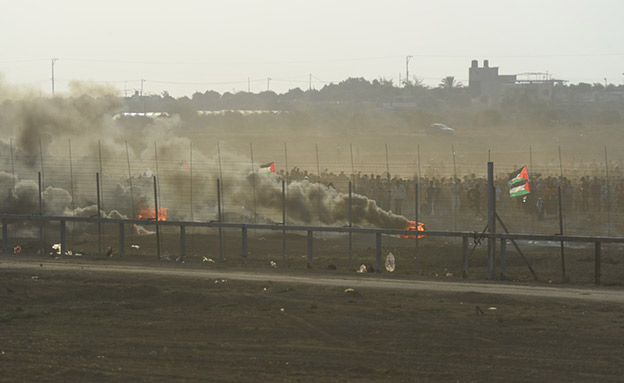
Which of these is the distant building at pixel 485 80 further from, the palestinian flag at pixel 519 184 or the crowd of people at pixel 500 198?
the palestinian flag at pixel 519 184

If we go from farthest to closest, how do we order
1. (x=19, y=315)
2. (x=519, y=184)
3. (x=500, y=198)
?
(x=500, y=198) < (x=519, y=184) < (x=19, y=315)

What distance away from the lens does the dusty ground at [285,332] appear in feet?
37.5

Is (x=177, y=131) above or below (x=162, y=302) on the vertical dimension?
above

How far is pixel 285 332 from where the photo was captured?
13789mm

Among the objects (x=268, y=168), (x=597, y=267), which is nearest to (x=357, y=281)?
(x=597, y=267)

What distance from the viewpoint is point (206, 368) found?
11.5m

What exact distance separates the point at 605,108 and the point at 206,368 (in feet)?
373

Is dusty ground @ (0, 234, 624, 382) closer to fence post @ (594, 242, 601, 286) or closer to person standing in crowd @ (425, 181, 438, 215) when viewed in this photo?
fence post @ (594, 242, 601, 286)

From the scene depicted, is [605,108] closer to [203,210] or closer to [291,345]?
[203,210]

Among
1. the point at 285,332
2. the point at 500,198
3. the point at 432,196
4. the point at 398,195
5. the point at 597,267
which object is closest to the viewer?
the point at 285,332

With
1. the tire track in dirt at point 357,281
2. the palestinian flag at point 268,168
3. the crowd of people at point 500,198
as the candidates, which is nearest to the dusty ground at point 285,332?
the tire track in dirt at point 357,281

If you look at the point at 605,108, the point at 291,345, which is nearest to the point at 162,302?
the point at 291,345

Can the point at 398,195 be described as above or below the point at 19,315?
above

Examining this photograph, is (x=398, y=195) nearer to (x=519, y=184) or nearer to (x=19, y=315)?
(x=519, y=184)
